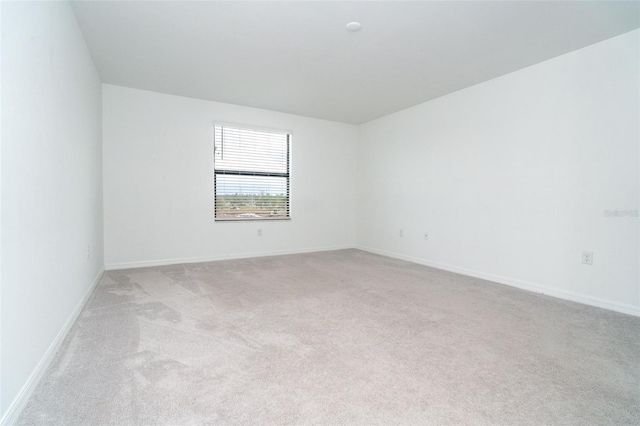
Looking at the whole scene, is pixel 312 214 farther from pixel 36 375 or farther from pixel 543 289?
pixel 36 375

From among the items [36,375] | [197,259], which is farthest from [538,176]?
[197,259]

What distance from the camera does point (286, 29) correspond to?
263 cm

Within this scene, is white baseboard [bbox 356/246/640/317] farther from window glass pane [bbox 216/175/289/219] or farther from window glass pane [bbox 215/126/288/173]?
window glass pane [bbox 215/126/288/173]

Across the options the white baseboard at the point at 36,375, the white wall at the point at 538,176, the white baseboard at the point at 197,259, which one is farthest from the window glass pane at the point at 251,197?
the white baseboard at the point at 36,375

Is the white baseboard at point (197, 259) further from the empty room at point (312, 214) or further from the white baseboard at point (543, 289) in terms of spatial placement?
the white baseboard at point (543, 289)

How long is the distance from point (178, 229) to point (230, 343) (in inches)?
115

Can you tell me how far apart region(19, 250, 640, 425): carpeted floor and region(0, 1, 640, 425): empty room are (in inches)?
0.7

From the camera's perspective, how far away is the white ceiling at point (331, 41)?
2359mm

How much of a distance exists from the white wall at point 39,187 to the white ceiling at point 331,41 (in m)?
0.61

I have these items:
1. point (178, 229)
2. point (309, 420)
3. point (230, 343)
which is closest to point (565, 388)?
point (309, 420)

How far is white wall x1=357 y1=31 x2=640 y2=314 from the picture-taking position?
8.80 feet

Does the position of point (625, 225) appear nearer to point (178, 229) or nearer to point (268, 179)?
point (268, 179)

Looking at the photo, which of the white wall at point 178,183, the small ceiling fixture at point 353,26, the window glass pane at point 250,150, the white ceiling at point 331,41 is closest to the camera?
the white ceiling at point 331,41

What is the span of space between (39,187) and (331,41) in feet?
8.02
